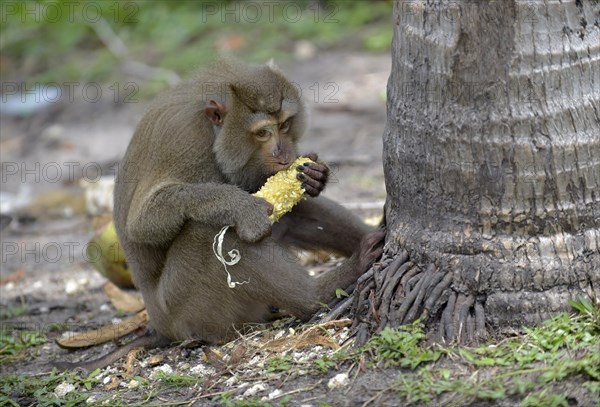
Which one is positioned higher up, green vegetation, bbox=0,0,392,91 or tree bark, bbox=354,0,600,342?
green vegetation, bbox=0,0,392,91

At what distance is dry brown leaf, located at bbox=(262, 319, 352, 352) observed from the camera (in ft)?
15.8

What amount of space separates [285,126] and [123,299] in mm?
2174

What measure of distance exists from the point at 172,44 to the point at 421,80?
8902 millimetres

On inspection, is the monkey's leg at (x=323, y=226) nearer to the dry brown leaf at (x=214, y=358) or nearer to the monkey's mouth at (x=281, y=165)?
the monkey's mouth at (x=281, y=165)

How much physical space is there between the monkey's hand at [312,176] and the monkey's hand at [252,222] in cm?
35

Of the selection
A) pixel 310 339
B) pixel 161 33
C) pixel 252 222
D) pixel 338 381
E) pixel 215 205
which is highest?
→ pixel 161 33

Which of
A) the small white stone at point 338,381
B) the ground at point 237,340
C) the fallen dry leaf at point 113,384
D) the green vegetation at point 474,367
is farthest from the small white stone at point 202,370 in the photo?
the small white stone at point 338,381

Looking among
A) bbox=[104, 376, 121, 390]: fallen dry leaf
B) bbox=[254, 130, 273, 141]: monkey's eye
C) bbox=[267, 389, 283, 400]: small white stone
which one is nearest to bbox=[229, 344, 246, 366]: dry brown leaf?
bbox=[267, 389, 283, 400]: small white stone

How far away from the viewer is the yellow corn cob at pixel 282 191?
17.3ft

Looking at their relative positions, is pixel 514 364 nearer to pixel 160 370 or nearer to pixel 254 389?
pixel 254 389

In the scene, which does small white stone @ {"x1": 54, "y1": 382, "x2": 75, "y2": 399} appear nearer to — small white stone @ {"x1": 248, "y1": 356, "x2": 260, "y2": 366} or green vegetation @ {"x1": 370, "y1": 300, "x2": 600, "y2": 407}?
small white stone @ {"x1": 248, "y1": 356, "x2": 260, "y2": 366}

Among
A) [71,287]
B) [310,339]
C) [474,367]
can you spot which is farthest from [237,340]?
[71,287]

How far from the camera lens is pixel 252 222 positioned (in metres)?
5.10

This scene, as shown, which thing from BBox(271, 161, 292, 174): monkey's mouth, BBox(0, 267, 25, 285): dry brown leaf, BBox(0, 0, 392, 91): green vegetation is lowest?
BBox(0, 267, 25, 285): dry brown leaf
